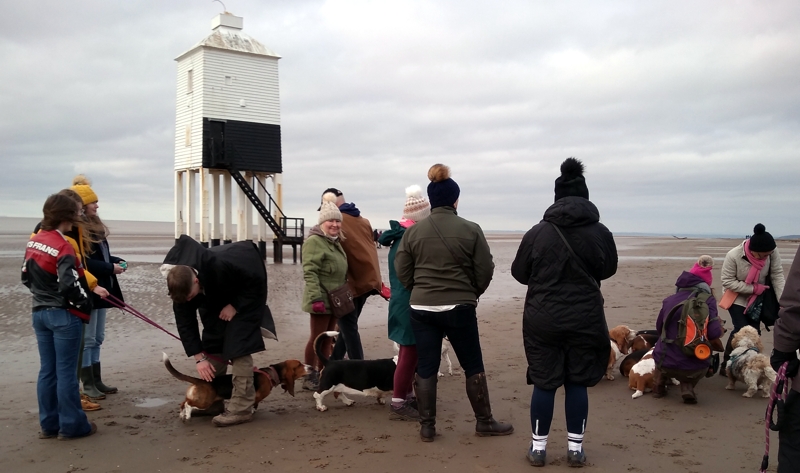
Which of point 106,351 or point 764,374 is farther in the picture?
point 106,351

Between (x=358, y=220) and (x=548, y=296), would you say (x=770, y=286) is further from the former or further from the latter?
(x=358, y=220)

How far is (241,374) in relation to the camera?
5.46 m

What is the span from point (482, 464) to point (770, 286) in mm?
4137

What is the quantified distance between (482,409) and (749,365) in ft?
9.39

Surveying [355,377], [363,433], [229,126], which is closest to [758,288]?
[355,377]

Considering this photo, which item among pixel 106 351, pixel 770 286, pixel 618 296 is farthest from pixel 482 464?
pixel 618 296

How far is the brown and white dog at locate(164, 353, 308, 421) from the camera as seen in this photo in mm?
5480

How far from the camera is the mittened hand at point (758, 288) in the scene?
263 inches

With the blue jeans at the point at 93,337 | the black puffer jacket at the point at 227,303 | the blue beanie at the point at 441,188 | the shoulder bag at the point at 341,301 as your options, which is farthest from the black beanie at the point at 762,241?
the blue jeans at the point at 93,337

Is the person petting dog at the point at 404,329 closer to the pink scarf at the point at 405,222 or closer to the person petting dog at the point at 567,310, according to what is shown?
the pink scarf at the point at 405,222

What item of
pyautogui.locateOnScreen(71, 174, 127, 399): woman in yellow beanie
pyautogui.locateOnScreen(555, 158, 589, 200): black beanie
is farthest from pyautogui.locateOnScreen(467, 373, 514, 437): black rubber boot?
pyautogui.locateOnScreen(71, 174, 127, 399): woman in yellow beanie

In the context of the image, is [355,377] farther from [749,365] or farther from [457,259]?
[749,365]

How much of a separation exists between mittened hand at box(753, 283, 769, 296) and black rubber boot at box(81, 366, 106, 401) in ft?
21.7

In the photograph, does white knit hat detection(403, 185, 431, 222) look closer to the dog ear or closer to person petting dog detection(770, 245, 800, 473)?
the dog ear
